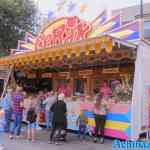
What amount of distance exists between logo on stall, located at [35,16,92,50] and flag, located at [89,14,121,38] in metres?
0.43

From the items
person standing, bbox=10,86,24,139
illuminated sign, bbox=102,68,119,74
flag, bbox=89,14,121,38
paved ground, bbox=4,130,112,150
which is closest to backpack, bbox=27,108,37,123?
paved ground, bbox=4,130,112,150

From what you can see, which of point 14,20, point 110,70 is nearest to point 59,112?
point 110,70

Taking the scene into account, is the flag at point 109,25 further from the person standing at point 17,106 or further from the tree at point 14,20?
the tree at point 14,20

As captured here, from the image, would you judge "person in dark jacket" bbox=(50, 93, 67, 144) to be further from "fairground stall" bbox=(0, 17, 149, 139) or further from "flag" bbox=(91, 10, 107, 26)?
"flag" bbox=(91, 10, 107, 26)

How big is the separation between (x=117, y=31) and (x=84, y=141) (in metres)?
3.62

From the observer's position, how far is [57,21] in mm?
14867

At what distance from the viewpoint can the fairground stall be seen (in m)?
11.1

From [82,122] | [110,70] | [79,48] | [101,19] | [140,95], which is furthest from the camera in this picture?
[110,70]

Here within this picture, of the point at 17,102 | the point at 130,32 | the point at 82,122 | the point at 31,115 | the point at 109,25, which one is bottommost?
the point at 82,122

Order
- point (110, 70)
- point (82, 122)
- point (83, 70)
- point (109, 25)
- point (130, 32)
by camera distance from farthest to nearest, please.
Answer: point (83, 70)
point (110, 70)
point (109, 25)
point (82, 122)
point (130, 32)

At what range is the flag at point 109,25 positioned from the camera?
12366 millimetres

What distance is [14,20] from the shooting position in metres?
22.7

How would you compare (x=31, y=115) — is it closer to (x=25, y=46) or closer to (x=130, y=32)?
(x=130, y=32)

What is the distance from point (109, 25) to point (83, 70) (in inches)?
128
